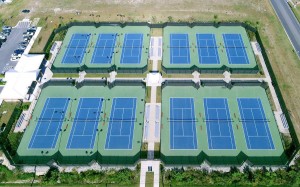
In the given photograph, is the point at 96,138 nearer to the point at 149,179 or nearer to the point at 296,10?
the point at 149,179

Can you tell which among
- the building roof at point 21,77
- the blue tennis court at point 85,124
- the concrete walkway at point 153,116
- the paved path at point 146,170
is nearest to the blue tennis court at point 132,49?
the concrete walkway at point 153,116

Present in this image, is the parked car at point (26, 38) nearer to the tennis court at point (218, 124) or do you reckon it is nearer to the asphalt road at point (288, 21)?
the tennis court at point (218, 124)

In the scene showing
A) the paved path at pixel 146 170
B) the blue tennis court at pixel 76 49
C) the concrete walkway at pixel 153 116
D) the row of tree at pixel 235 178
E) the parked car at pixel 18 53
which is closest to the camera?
the row of tree at pixel 235 178

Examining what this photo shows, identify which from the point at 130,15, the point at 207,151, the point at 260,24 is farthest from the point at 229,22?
the point at 207,151

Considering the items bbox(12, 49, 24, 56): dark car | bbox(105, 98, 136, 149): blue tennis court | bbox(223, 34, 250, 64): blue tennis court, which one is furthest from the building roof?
bbox(223, 34, 250, 64): blue tennis court

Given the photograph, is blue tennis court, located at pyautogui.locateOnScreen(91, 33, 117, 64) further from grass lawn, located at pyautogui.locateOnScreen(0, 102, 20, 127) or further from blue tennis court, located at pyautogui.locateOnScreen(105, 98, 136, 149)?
grass lawn, located at pyautogui.locateOnScreen(0, 102, 20, 127)

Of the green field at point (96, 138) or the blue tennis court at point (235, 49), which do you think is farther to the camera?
the blue tennis court at point (235, 49)
